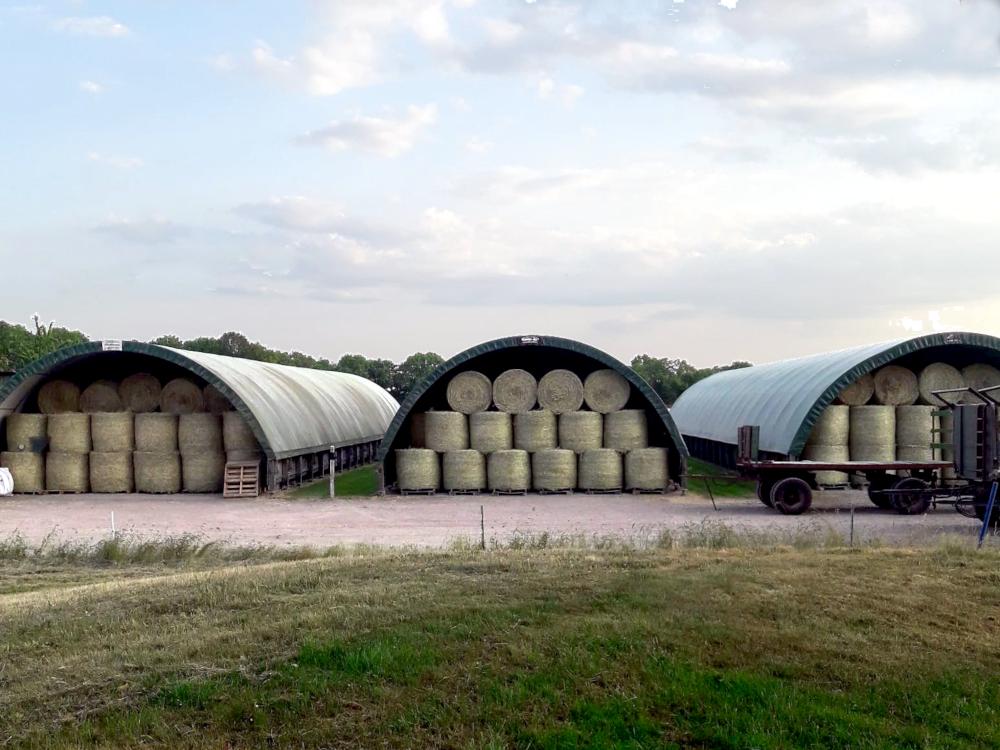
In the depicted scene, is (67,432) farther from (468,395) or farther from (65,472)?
(468,395)

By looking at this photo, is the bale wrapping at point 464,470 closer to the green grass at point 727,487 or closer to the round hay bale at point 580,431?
the round hay bale at point 580,431

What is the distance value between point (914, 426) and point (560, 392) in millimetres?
9739

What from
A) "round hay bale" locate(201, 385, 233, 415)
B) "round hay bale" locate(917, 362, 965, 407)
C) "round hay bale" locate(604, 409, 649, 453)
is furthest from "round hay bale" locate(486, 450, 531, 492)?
"round hay bale" locate(917, 362, 965, 407)

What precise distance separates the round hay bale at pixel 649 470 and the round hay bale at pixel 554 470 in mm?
1682

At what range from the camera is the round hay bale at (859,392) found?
25438 millimetres

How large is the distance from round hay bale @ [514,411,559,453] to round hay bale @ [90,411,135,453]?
11.7 m

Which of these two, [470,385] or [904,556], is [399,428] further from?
[904,556]

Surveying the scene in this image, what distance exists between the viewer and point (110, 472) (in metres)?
26.9

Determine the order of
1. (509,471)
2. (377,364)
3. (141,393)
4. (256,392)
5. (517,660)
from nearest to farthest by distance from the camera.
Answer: (517,660), (509,471), (256,392), (141,393), (377,364)

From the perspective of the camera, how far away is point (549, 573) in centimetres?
1002

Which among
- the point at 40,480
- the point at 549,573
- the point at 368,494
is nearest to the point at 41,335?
the point at 40,480

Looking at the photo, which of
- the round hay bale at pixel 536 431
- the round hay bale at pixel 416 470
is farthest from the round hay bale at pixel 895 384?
the round hay bale at pixel 416 470

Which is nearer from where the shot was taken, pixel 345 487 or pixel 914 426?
pixel 914 426

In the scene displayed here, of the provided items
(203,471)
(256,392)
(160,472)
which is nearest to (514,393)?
(256,392)
